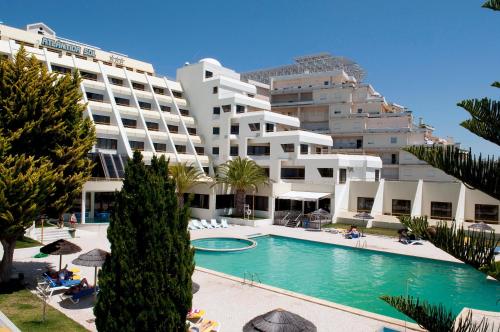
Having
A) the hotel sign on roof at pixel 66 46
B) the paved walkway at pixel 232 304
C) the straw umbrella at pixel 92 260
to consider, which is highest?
the hotel sign on roof at pixel 66 46

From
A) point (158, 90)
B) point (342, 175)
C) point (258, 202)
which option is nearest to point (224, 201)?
point (258, 202)

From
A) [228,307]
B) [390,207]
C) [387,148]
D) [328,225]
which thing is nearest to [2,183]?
[228,307]

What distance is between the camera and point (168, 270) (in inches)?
433

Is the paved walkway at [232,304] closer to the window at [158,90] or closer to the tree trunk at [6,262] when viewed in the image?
the tree trunk at [6,262]

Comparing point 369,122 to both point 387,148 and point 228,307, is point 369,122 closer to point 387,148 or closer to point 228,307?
point 387,148

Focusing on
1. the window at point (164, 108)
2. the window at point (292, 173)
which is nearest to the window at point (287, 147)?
the window at point (292, 173)

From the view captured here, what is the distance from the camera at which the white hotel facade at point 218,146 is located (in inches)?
1609

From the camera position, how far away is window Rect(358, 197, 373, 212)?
44000mm

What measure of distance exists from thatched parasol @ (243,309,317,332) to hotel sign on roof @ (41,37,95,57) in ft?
174

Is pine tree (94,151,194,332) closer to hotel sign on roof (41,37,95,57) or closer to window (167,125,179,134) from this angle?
window (167,125,179,134)

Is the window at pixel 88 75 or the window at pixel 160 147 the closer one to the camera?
the window at pixel 160 147

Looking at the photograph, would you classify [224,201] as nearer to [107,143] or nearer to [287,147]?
[287,147]

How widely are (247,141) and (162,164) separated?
37.2 meters

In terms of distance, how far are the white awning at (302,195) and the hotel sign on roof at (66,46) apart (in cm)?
3663
